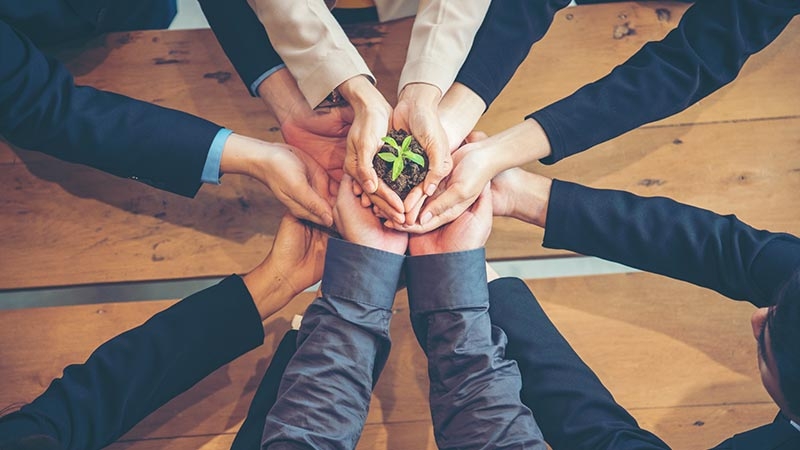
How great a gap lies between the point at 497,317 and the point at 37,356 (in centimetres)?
108

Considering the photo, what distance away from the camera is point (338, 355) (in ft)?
4.60

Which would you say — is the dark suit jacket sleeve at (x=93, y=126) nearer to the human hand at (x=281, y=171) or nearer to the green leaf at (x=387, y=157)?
the human hand at (x=281, y=171)

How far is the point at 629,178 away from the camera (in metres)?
1.77

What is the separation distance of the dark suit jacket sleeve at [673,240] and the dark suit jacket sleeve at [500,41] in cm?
29

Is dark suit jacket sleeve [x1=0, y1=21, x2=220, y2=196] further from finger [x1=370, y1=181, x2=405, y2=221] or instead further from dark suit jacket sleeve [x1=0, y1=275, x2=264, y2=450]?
finger [x1=370, y1=181, x2=405, y2=221]

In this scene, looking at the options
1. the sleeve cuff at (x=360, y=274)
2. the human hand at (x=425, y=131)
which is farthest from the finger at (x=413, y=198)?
the sleeve cuff at (x=360, y=274)

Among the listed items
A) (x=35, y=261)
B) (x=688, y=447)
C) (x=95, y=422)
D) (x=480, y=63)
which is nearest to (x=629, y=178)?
(x=480, y=63)

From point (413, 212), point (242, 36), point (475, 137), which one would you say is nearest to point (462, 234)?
point (413, 212)

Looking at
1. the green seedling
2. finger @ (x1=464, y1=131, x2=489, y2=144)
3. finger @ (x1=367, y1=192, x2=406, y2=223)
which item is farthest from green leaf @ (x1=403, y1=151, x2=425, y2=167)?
finger @ (x1=464, y1=131, x2=489, y2=144)

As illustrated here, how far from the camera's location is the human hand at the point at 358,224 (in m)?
1.56

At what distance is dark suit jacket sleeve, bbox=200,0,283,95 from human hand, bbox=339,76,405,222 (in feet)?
0.70

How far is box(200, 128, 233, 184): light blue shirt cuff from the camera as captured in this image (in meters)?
1.60

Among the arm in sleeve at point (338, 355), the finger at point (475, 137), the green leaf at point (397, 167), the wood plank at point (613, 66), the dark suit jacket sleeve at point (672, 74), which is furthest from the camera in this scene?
the wood plank at point (613, 66)

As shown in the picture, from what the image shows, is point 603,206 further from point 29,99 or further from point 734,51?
point 29,99
